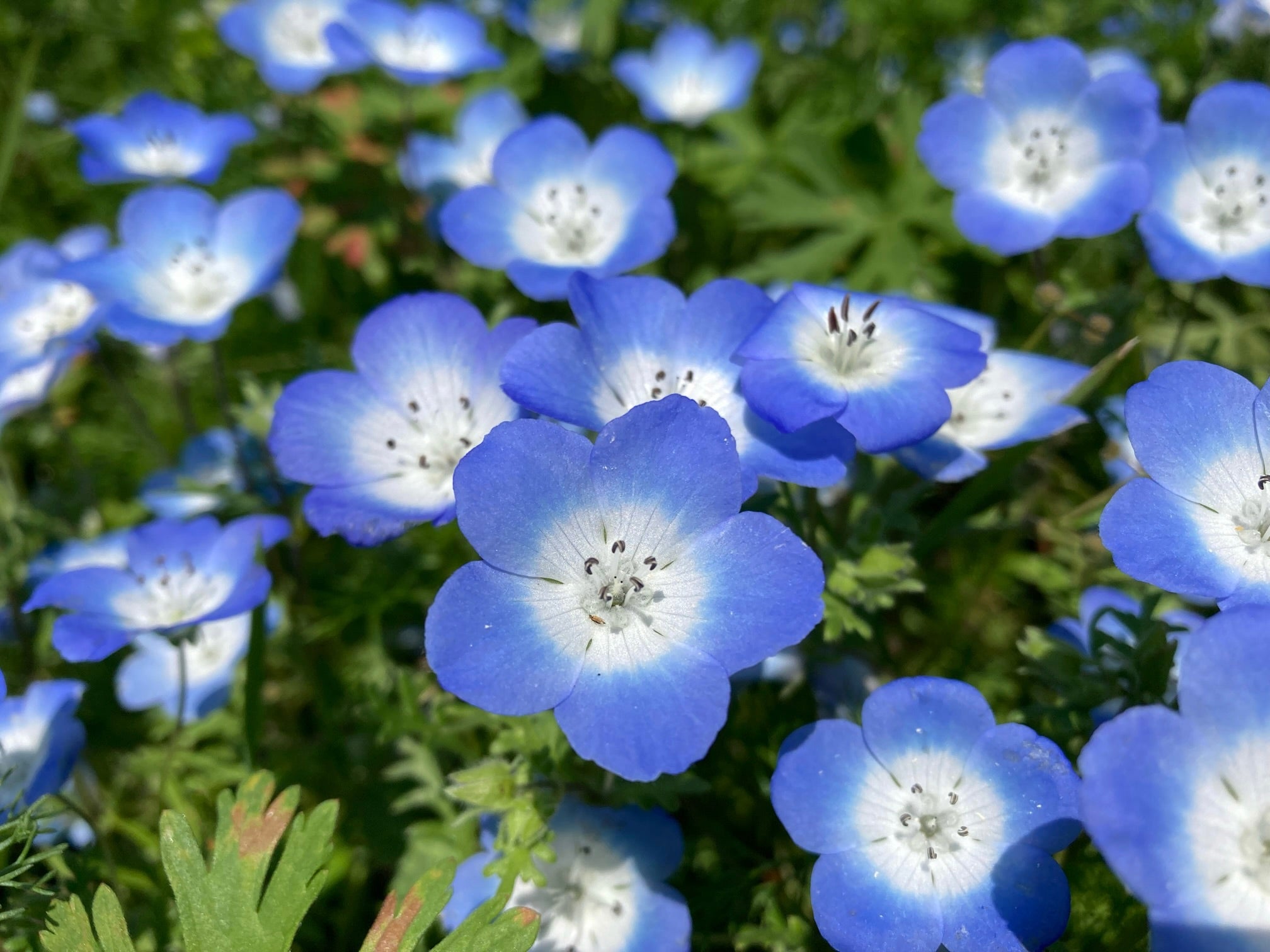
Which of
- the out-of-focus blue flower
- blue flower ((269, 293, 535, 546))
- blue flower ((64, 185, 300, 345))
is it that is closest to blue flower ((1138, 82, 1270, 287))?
the out-of-focus blue flower

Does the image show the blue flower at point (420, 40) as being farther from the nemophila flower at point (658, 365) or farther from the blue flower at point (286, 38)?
the nemophila flower at point (658, 365)

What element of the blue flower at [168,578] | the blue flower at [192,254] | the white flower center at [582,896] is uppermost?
the blue flower at [192,254]

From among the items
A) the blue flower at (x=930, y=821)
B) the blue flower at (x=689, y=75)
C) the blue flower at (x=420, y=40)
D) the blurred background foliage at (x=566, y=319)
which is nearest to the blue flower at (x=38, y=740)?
the blurred background foliage at (x=566, y=319)

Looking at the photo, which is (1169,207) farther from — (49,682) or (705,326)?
(49,682)

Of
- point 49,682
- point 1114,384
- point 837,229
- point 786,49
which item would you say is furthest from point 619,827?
point 786,49

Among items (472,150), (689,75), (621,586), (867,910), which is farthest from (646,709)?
(689,75)

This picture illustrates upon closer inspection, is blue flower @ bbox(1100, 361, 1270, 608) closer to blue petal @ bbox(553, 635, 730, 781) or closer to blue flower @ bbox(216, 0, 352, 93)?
blue petal @ bbox(553, 635, 730, 781)

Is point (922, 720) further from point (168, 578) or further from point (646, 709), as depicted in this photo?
point (168, 578)
